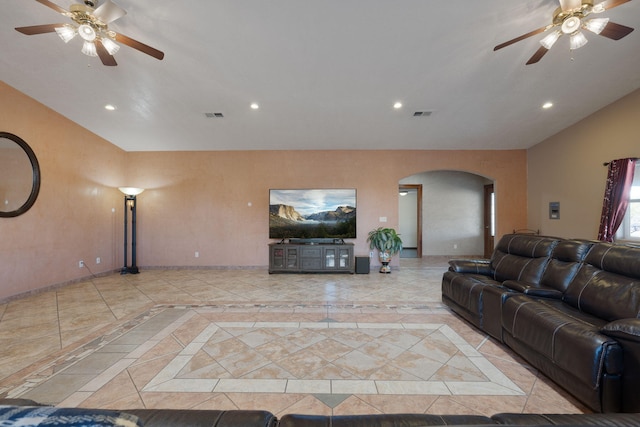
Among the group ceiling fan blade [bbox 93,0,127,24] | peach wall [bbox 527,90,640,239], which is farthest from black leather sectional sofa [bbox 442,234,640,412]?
ceiling fan blade [bbox 93,0,127,24]

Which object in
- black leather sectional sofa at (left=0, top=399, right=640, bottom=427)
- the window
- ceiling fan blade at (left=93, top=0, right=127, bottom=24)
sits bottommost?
black leather sectional sofa at (left=0, top=399, right=640, bottom=427)

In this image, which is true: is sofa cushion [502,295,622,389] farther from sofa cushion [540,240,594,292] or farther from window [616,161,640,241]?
window [616,161,640,241]

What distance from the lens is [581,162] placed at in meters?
5.09

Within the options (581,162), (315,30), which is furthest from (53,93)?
(581,162)

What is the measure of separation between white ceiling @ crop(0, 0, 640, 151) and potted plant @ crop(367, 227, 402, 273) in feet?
6.98

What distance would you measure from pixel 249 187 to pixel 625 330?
242 inches

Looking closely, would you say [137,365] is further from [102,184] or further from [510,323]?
[102,184]

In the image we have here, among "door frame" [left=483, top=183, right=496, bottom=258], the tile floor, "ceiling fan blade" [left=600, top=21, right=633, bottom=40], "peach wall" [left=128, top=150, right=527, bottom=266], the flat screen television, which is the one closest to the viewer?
the tile floor

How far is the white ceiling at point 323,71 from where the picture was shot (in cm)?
279

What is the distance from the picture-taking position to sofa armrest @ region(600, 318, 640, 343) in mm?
1541

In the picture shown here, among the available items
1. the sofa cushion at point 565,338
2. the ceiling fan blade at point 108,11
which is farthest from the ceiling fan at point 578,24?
the ceiling fan blade at point 108,11

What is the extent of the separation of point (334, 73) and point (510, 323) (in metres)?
3.52

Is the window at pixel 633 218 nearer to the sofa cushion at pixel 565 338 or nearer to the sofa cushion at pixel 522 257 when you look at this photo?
the sofa cushion at pixel 522 257

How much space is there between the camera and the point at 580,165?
511 cm
